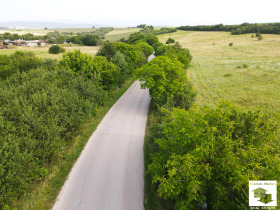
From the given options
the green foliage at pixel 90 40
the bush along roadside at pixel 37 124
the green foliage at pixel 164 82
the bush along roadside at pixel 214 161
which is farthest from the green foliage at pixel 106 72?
the green foliage at pixel 90 40

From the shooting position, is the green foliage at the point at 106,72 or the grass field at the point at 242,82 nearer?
the green foliage at the point at 106,72

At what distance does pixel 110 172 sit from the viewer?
555 inches

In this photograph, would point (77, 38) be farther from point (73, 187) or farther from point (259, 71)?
point (73, 187)

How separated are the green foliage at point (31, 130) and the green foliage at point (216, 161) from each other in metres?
8.79

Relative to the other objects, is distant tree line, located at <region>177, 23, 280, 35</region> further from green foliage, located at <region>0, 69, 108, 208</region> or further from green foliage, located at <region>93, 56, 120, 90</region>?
green foliage, located at <region>0, 69, 108, 208</region>

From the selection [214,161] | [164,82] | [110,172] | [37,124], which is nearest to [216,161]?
[214,161]

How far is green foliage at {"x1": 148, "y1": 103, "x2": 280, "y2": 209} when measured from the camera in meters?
7.91

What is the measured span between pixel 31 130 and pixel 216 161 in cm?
1372

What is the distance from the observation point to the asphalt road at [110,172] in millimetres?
11711

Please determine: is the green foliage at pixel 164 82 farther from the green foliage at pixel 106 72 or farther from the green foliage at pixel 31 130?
Answer: the green foliage at pixel 31 130

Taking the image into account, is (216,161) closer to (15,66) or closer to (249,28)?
(15,66)

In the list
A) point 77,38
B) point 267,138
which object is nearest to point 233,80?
point 267,138

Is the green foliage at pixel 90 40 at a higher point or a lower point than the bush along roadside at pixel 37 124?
higher

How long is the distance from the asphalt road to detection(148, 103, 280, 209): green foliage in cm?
384
